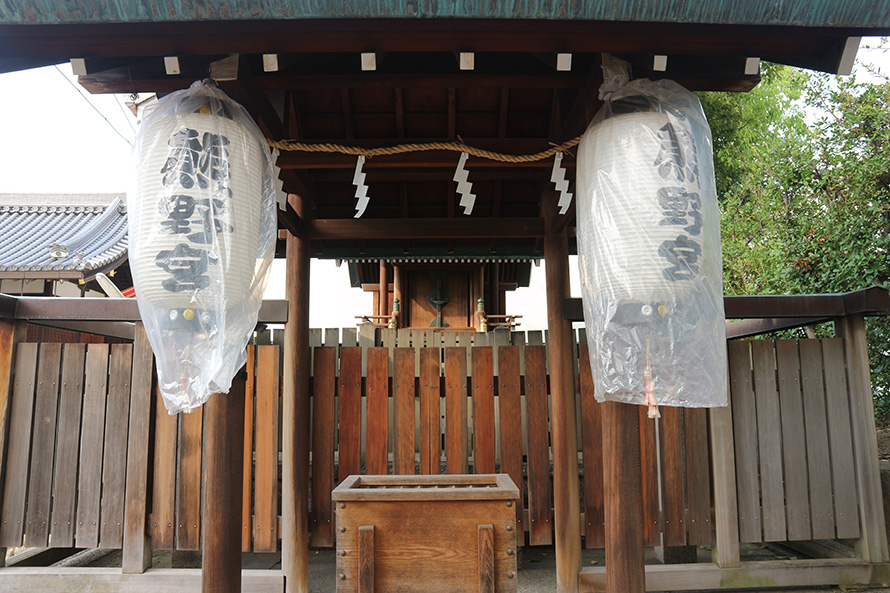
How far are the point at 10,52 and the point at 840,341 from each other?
648 centimetres

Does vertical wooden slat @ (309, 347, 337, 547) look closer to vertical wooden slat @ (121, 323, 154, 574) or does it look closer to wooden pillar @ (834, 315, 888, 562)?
vertical wooden slat @ (121, 323, 154, 574)

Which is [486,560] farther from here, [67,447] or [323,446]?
[67,447]

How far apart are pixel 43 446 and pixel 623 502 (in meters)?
4.74

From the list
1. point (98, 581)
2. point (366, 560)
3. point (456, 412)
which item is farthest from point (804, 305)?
point (98, 581)

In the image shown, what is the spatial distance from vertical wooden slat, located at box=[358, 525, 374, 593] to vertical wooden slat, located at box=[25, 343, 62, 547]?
335cm

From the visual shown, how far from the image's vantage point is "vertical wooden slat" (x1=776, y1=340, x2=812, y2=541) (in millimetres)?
4938

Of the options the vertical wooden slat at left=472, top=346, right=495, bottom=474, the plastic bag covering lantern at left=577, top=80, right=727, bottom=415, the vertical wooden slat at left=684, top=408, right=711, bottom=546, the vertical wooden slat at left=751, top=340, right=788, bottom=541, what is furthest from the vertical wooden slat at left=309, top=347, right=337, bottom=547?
the vertical wooden slat at left=751, top=340, right=788, bottom=541

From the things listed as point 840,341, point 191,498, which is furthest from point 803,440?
point 191,498

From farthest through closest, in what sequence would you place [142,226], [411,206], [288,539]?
[411,206]
[288,539]
[142,226]

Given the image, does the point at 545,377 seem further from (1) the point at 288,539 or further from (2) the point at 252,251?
(2) the point at 252,251

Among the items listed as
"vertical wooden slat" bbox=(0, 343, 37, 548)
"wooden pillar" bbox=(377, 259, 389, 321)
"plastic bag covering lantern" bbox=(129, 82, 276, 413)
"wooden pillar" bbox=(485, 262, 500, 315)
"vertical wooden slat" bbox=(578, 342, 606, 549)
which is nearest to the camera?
"plastic bag covering lantern" bbox=(129, 82, 276, 413)

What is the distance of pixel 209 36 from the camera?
299 centimetres

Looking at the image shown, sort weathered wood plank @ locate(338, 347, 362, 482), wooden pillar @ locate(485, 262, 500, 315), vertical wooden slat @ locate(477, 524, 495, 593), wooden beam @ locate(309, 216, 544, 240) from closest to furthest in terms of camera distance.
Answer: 1. vertical wooden slat @ locate(477, 524, 495, 593)
2. weathered wood plank @ locate(338, 347, 362, 482)
3. wooden beam @ locate(309, 216, 544, 240)
4. wooden pillar @ locate(485, 262, 500, 315)

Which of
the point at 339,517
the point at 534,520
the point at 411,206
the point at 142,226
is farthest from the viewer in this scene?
the point at 411,206
